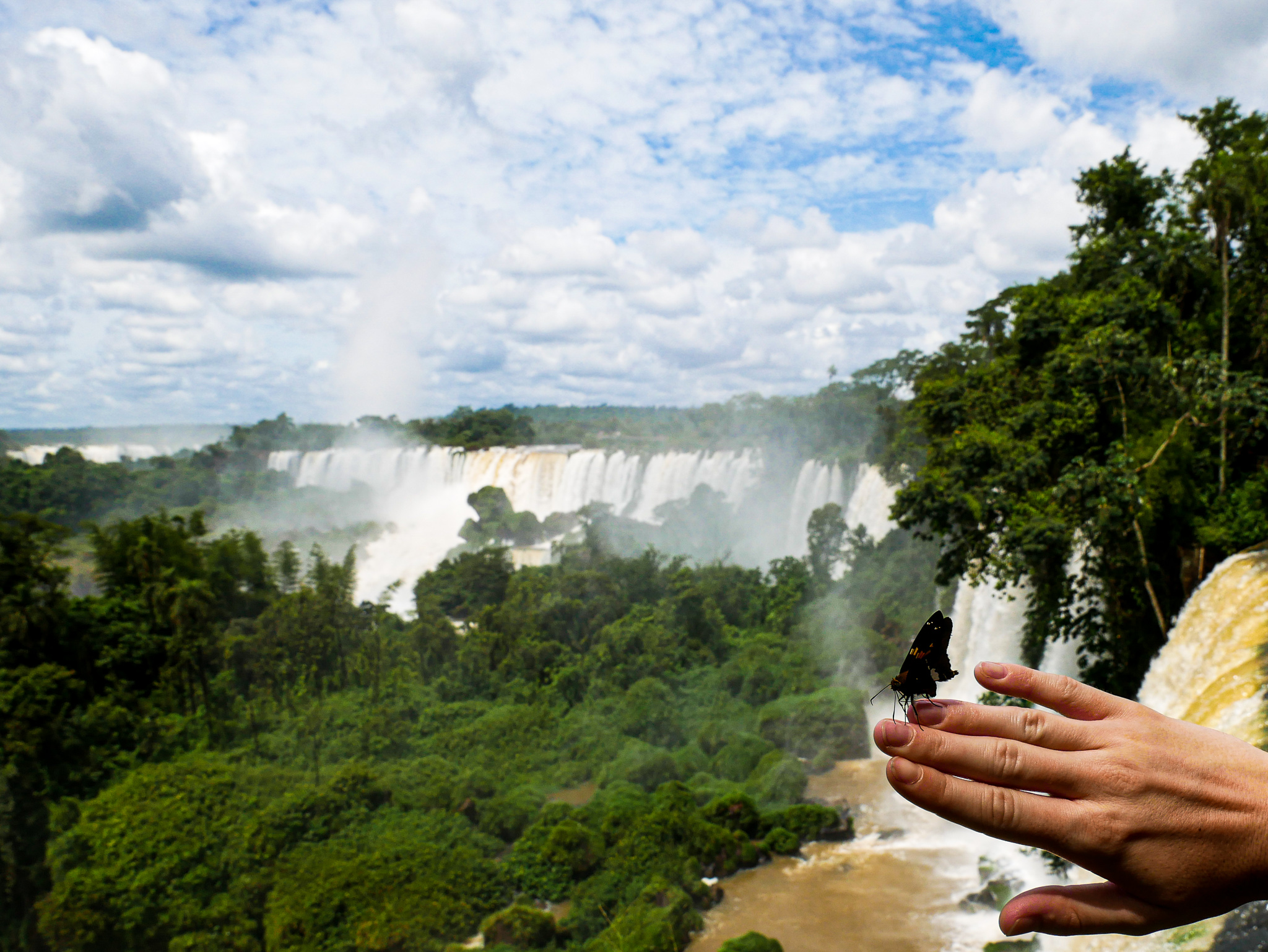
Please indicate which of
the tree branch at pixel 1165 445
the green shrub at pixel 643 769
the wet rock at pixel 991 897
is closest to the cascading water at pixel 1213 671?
the tree branch at pixel 1165 445

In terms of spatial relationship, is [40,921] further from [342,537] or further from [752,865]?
[342,537]

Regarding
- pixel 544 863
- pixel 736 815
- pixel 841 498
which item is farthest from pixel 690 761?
pixel 841 498

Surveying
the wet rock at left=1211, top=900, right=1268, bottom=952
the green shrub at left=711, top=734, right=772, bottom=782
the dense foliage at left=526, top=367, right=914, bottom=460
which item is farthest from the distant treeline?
the wet rock at left=1211, top=900, right=1268, bottom=952

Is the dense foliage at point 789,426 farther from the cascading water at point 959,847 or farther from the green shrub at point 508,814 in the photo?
the green shrub at point 508,814

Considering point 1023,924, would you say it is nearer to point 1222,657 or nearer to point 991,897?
point 1222,657

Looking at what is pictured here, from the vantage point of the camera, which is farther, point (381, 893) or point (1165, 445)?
point (381, 893)

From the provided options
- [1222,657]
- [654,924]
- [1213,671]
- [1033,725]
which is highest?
[1033,725]
